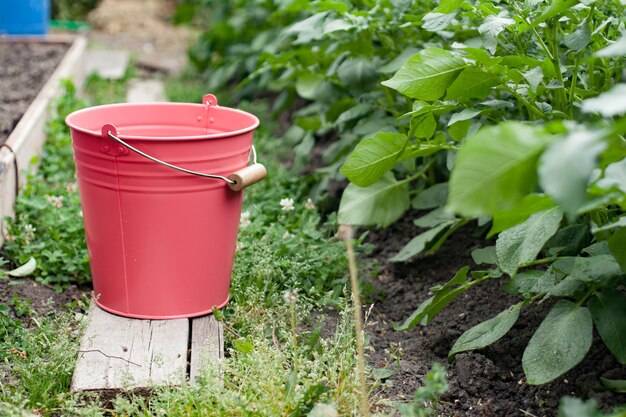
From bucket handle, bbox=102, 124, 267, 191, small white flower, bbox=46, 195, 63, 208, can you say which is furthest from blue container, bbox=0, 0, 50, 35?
bucket handle, bbox=102, 124, 267, 191

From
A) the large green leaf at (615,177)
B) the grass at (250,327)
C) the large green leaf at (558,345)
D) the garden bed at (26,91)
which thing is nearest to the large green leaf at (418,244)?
the grass at (250,327)

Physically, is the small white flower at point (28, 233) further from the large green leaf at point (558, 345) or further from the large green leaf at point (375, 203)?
the large green leaf at point (558, 345)

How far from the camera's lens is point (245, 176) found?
8.12ft

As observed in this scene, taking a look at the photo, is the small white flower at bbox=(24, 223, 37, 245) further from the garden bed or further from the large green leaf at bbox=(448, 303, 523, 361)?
the large green leaf at bbox=(448, 303, 523, 361)

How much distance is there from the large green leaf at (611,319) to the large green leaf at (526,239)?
0.21 meters

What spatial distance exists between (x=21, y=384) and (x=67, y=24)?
7.57 metres

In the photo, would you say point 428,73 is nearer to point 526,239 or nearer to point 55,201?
point 526,239

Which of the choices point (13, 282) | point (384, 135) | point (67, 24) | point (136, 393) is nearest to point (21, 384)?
point (136, 393)

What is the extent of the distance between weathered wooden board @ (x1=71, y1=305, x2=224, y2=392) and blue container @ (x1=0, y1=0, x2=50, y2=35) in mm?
4950

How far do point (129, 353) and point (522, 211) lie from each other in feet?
3.76

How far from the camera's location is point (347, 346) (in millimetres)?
2289

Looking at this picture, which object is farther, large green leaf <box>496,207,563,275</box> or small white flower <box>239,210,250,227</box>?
small white flower <box>239,210,250,227</box>

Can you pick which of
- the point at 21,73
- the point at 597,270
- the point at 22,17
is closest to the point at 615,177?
the point at 597,270

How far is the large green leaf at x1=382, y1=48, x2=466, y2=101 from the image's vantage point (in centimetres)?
216
